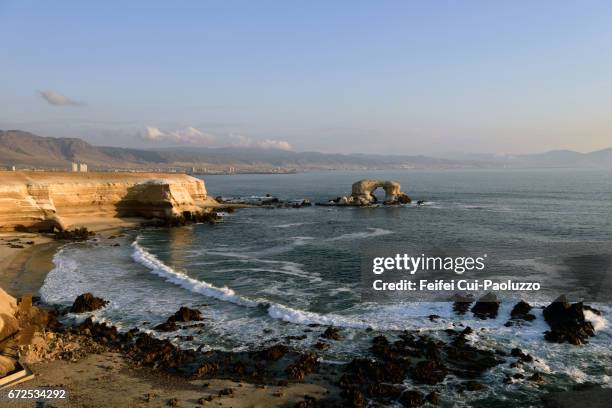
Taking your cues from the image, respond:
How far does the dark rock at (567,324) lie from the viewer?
60.4ft

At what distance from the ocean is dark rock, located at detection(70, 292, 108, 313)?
701 millimetres

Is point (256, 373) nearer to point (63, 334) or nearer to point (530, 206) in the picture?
point (63, 334)

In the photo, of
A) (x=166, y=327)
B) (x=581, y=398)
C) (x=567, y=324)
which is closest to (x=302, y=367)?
(x=166, y=327)

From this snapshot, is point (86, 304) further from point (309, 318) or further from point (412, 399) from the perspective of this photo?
point (412, 399)

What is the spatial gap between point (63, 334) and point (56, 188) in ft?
121

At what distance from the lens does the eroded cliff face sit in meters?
44.2

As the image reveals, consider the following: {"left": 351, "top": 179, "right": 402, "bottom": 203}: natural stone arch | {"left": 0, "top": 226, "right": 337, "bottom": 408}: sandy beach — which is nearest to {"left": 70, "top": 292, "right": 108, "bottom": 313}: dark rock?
{"left": 0, "top": 226, "right": 337, "bottom": 408}: sandy beach

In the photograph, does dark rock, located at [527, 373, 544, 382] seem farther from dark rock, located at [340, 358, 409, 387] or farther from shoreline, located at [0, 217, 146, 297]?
shoreline, located at [0, 217, 146, 297]

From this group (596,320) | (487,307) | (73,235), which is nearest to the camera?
(596,320)

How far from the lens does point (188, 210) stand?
197 feet

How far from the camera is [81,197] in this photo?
5344 centimetres

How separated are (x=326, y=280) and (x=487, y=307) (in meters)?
9.95

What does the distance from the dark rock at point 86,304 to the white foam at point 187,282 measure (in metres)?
5.15

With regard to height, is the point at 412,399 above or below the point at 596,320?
below
